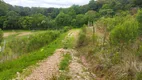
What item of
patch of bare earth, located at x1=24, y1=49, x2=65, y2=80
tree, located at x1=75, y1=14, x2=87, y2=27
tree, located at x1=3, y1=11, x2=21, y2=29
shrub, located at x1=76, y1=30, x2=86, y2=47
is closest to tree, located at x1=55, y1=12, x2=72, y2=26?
tree, located at x1=75, y1=14, x2=87, y2=27

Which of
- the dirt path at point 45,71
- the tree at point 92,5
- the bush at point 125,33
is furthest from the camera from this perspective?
the tree at point 92,5

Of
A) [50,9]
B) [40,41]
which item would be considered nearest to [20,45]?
[40,41]

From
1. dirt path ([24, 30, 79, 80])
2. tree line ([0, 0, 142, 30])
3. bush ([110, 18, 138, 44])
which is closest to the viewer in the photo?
dirt path ([24, 30, 79, 80])

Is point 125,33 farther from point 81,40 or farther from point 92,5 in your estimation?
point 92,5

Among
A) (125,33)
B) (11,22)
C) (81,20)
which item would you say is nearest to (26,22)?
(11,22)

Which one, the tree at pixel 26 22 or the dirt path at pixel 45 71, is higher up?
the dirt path at pixel 45 71

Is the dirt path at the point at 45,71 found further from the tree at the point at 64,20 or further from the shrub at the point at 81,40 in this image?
the tree at the point at 64,20

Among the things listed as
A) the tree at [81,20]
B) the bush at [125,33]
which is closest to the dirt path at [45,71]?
the bush at [125,33]

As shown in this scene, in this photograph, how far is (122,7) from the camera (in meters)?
60.2

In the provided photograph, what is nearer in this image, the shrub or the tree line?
the shrub

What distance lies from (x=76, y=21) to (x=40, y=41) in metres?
33.6

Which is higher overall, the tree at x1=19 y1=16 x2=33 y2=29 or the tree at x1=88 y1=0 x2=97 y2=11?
the tree at x1=88 y1=0 x2=97 y2=11

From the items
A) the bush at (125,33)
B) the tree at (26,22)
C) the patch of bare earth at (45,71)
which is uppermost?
the bush at (125,33)

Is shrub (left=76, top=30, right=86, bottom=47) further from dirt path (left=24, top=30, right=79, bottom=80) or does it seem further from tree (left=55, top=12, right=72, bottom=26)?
tree (left=55, top=12, right=72, bottom=26)
